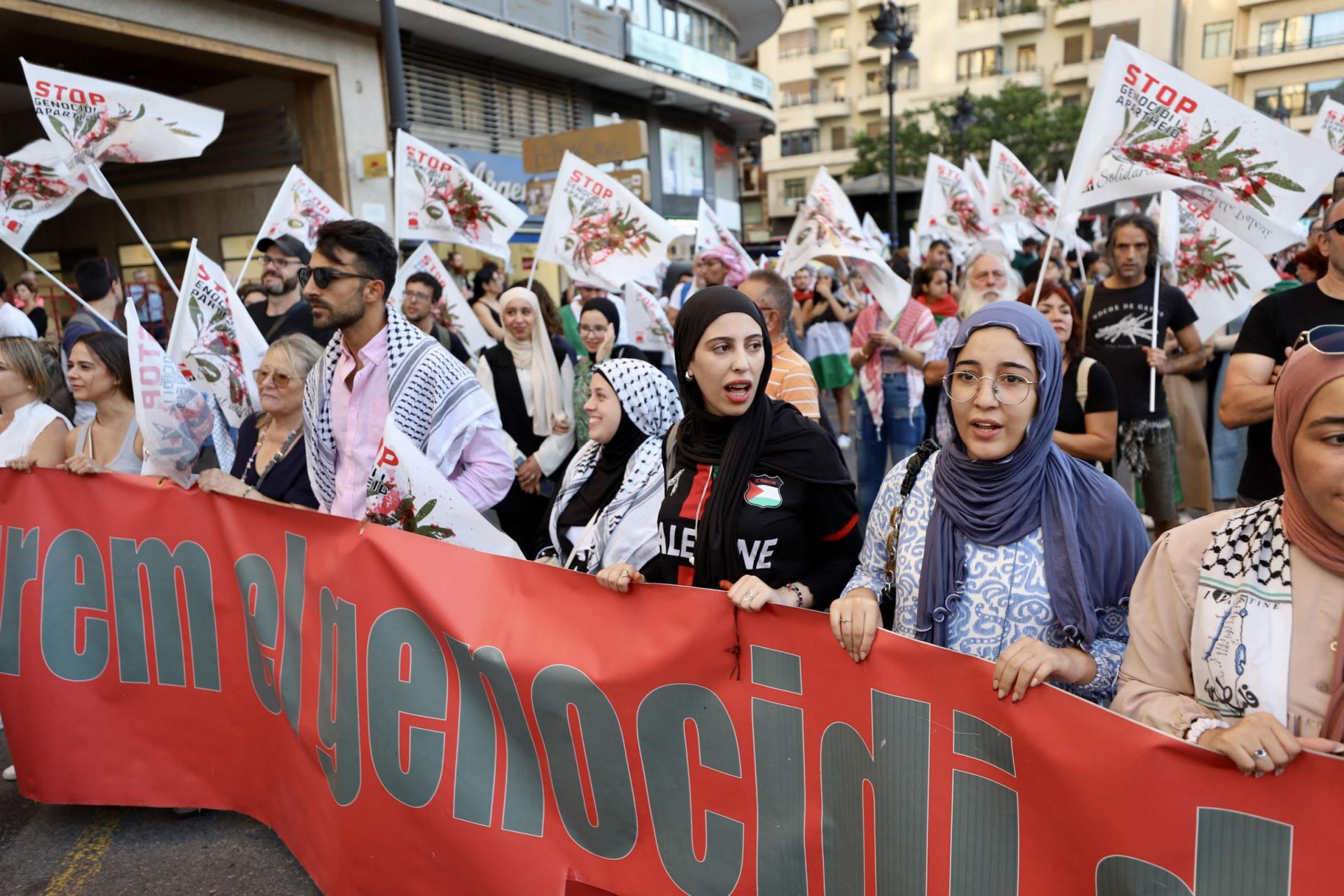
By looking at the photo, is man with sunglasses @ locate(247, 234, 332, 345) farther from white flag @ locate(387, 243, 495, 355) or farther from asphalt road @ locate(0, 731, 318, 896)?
asphalt road @ locate(0, 731, 318, 896)

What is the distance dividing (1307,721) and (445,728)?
203cm

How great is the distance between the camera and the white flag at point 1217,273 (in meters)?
5.71

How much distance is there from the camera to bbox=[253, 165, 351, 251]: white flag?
663 cm

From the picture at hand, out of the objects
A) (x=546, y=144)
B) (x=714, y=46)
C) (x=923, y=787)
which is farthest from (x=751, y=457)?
(x=714, y=46)

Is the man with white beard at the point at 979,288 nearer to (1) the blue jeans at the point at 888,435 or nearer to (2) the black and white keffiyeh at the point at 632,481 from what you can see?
(1) the blue jeans at the point at 888,435

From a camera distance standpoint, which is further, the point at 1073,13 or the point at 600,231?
the point at 1073,13

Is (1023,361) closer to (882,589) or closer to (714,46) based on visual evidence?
(882,589)

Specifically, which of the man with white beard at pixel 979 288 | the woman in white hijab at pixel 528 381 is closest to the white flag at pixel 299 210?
the woman in white hijab at pixel 528 381

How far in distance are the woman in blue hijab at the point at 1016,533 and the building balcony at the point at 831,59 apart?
6016cm

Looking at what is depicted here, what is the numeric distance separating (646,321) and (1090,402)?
14.2 ft

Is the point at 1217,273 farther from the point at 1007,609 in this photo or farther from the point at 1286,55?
the point at 1286,55

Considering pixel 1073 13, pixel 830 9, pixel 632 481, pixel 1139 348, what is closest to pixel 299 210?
pixel 632 481

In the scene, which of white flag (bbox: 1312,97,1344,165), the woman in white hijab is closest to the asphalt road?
the woman in white hijab

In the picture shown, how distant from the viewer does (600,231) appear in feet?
22.2
